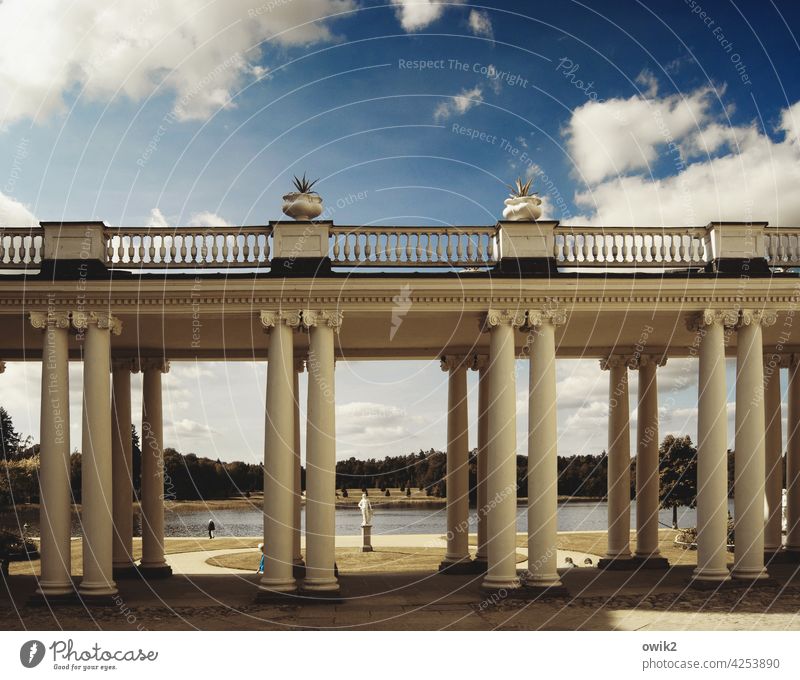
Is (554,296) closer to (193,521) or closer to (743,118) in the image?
(743,118)

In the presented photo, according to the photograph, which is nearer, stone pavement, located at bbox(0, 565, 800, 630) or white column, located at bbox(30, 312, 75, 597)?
stone pavement, located at bbox(0, 565, 800, 630)

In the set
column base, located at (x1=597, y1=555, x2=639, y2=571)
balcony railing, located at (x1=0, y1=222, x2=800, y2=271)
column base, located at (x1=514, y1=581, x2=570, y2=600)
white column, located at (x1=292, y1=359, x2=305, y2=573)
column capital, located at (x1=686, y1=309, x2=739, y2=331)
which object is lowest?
column base, located at (x1=597, y1=555, x2=639, y2=571)

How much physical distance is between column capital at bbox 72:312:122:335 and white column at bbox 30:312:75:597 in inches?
14.6

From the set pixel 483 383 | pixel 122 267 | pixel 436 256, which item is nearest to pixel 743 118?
pixel 436 256

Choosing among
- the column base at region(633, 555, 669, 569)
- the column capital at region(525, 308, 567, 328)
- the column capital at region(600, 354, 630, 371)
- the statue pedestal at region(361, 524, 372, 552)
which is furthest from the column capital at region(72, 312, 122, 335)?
the statue pedestal at region(361, 524, 372, 552)

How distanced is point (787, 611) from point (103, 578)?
2155cm

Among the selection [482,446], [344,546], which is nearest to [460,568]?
[482,446]

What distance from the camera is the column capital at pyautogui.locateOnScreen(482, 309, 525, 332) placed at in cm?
3106

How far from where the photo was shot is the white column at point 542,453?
A: 30484mm

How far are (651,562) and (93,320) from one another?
971 inches

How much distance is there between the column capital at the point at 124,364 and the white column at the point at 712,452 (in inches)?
878

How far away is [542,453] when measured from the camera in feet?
101

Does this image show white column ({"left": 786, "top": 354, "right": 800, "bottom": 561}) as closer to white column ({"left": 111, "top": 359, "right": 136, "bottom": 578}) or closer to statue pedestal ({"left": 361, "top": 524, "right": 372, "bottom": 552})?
statue pedestal ({"left": 361, "top": 524, "right": 372, "bottom": 552})

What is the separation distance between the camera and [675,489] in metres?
79.2
